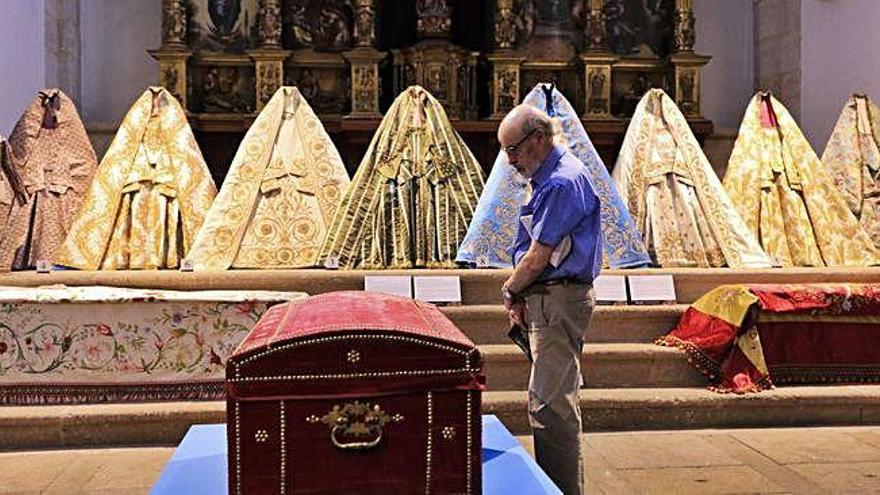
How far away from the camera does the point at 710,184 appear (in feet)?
18.1

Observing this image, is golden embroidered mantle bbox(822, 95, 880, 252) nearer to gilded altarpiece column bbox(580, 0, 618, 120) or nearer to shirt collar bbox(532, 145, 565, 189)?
gilded altarpiece column bbox(580, 0, 618, 120)

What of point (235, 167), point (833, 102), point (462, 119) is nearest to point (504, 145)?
point (235, 167)

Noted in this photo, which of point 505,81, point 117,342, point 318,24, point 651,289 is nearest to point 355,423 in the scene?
point 117,342

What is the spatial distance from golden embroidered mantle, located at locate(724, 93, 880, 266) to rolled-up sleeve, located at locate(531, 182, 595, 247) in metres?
3.04

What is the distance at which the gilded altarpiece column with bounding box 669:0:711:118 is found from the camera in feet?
24.5

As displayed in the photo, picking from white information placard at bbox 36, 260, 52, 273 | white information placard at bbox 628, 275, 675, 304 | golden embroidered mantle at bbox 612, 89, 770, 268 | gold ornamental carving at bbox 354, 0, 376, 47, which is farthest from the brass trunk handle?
gold ornamental carving at bbox 354, 0, 376, 47

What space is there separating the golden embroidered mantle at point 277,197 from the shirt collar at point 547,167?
246cm

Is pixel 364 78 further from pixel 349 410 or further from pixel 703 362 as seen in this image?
pixel 349 410

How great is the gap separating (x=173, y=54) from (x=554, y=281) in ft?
17.2

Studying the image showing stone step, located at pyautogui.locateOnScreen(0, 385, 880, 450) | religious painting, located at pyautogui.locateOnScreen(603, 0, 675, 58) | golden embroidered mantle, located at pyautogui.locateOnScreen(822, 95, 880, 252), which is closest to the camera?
stone step, located at pyautogui.locateOnScreen(0, 385, 880, 450)

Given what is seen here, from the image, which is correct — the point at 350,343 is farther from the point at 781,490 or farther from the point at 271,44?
the point at 271,44

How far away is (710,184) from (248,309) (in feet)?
9.92

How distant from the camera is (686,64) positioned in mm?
7488

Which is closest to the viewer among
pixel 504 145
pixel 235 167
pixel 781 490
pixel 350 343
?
pixel 350 343
